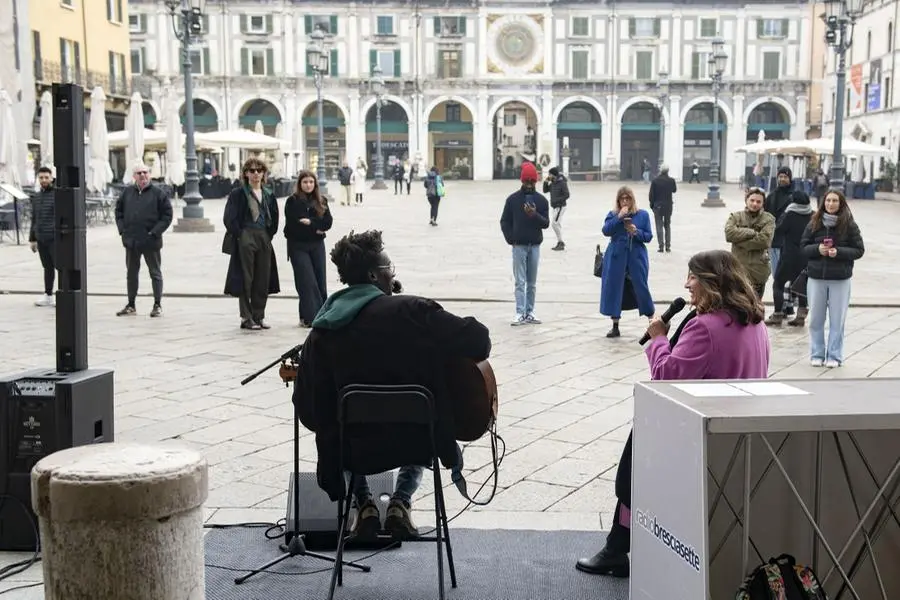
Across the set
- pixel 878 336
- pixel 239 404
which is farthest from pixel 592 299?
pixel 239 404

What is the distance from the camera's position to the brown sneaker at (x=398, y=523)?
13.3ft

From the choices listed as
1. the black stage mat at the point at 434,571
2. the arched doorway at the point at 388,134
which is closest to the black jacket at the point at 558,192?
the black stage mat at the point at 434,571

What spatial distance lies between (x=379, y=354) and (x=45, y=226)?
8.65 meters

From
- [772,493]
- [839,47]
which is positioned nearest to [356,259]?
[772,493]

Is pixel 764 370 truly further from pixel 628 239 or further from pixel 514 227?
pixel 514 227

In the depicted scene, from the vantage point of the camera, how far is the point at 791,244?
10.2 m

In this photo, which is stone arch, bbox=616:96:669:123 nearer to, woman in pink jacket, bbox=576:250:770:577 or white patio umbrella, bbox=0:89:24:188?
white patio umbrella, bbox=0:89:24:188

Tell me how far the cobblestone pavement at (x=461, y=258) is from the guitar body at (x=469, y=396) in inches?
334

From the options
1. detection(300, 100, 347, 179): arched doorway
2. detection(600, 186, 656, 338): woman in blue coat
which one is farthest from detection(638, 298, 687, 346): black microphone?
detection(300, 100, 347, 179): arched doorway

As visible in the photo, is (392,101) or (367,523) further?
(392,101)

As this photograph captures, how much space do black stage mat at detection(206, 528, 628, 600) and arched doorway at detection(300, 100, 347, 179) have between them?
186 feet

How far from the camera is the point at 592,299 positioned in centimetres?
1236

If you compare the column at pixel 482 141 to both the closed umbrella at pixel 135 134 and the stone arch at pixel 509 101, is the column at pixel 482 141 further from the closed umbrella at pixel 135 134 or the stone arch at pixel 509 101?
the closed umbrella at pixel 135 134

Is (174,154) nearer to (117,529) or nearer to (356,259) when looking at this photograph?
(356,259)
